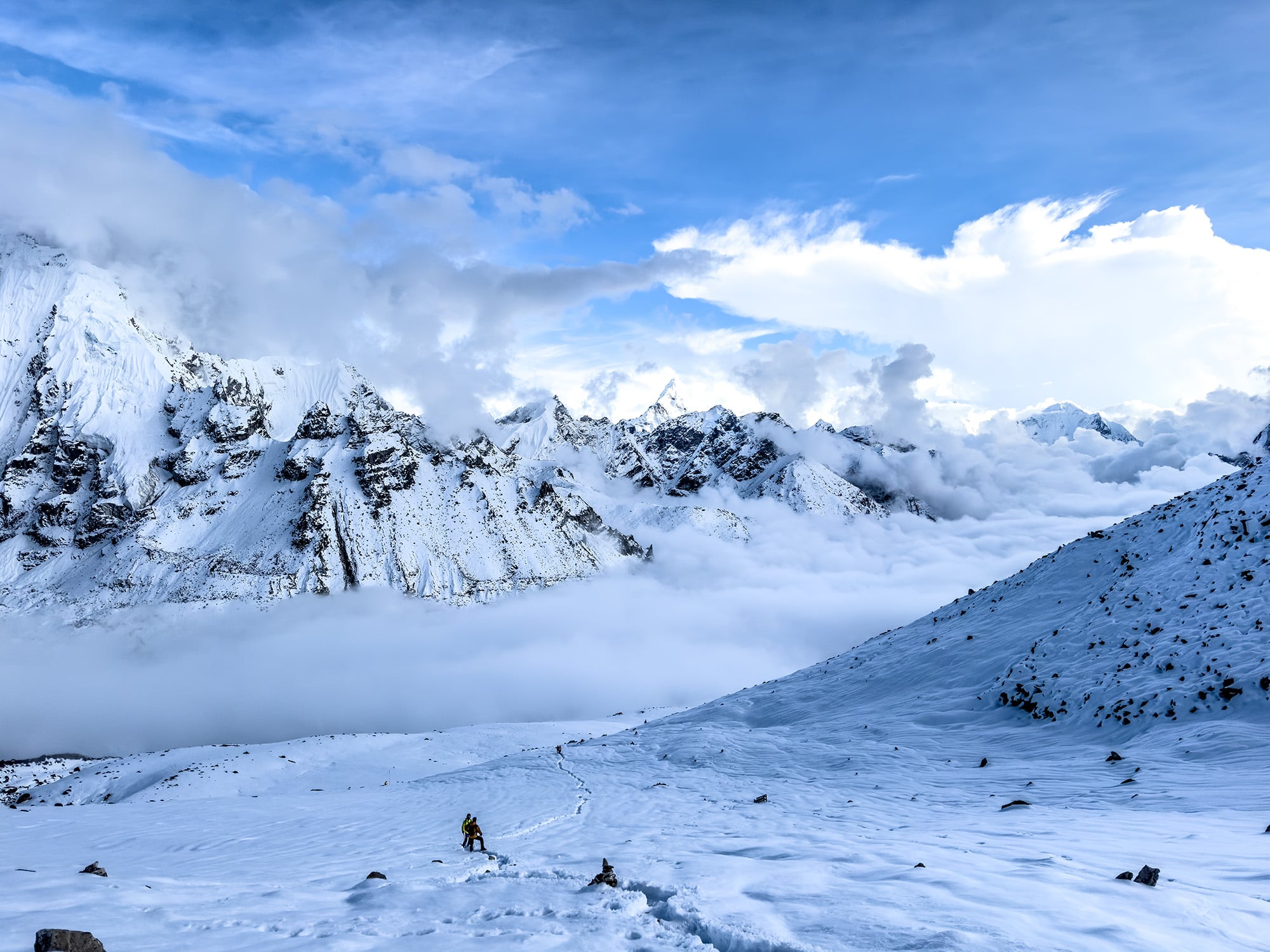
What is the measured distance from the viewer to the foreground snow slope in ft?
28.0

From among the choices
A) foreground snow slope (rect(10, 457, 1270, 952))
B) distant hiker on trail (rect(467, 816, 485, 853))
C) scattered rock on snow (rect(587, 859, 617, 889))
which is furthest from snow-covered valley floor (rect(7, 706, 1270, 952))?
distant hiker on trail (rect(467, 816, 485, 853))

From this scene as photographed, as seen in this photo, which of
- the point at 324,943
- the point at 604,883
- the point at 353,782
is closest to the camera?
the point at 324,943

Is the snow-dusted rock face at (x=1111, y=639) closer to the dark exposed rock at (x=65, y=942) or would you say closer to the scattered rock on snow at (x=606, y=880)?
the scattered rock on snow at (x=606, y=880)

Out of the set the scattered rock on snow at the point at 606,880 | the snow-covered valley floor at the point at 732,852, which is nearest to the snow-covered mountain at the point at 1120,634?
the snow-covered valley floor at the point at 732,852

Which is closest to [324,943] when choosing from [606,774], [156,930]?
[156,930]

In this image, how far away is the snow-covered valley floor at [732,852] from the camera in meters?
8.30

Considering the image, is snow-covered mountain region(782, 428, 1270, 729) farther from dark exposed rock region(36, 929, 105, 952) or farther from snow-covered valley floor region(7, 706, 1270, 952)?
dark exposed rock region(36, 929, 105, 952)

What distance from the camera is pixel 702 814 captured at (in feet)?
66.2

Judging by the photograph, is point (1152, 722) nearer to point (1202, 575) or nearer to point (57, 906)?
point (1202, 575)

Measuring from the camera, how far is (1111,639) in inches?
1040

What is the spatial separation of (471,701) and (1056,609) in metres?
168

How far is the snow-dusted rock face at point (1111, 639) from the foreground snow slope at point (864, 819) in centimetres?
13

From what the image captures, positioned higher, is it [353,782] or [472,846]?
[472,846]

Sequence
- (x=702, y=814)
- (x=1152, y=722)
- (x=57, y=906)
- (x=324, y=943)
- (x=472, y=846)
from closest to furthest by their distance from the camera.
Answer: (x=324, y=943), (x=57, y=906), (x=472, y=846), (x=702, y=814), (x=1152, y=722)
